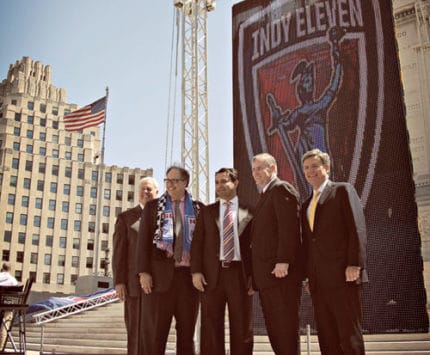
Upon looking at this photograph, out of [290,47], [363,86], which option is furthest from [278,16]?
[363,86]

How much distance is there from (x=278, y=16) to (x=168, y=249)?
19.8 ft

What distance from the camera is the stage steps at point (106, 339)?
748 cm

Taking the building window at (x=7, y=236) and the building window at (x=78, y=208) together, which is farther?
the building window at (x=78, y=208)

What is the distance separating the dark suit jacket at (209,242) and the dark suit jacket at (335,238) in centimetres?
54

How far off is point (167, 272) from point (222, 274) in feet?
1.46

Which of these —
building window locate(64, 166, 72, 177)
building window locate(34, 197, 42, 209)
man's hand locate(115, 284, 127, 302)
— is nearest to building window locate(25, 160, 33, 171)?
building window locate(34, 197, 42, 209)

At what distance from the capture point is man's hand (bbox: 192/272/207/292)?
375 cm

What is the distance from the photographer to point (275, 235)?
3.67 metres

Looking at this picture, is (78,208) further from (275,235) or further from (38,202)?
(275,235)

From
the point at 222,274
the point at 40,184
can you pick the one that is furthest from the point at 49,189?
the point at 222,274

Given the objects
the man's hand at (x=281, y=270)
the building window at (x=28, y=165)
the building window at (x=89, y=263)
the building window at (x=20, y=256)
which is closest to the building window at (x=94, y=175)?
the building window at (x=28, y=165)

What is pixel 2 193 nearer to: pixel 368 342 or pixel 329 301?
pixel 368 342

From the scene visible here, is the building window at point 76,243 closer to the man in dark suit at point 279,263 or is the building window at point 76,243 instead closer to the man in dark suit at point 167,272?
the man in dark suit at point 167,272

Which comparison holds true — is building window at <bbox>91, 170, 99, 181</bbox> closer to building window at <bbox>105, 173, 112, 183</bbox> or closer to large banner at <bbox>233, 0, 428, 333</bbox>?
building window at <bbox>105, 173, 112, 183</bbox>
